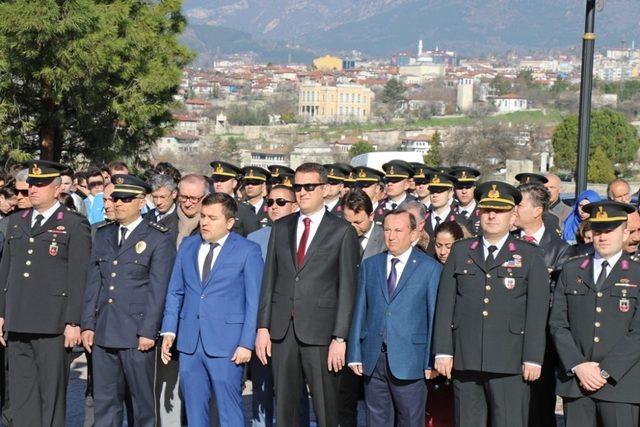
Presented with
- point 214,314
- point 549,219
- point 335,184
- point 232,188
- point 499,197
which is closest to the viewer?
point 499,197

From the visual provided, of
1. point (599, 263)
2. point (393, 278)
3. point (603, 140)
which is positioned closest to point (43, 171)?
point (393, 278)

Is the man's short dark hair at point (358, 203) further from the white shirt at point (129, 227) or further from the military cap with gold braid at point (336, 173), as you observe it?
the military cap with gold braid at point (336, 173)

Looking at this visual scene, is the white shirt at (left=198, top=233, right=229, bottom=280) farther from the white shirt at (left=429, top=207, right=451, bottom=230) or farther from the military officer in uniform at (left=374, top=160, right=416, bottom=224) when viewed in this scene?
the military officer in uniform at (left=374, top=160, right=416, bottom=224)

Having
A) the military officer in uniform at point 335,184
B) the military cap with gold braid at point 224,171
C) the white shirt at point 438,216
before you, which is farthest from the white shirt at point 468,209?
the military cap with gold braid at point 224,171

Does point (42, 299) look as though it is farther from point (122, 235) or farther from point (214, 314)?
point (214, 314)

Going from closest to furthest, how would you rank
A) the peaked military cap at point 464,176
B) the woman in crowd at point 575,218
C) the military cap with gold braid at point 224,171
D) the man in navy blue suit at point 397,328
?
the man in navy blue suit at point 397,328, the woman in crowd at point 575,218, the military cap with gold braid at point 224,171, the peaked military cap at point 464,176

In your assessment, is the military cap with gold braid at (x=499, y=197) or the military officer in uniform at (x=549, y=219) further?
the military officer in uniform at (x=549, y=219)

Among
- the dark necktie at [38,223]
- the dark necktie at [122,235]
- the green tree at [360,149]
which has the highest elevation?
the green tree at [360,149]

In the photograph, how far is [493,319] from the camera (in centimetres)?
670

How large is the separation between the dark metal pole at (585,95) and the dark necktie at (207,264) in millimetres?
5573

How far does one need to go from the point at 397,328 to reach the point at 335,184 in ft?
13.1

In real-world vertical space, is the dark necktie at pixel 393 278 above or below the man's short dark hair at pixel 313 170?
below

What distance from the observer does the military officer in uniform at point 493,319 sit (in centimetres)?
666

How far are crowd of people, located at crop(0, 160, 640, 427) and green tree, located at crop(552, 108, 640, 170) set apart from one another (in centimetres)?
8882
